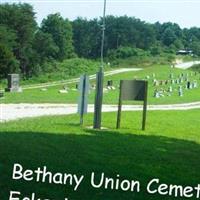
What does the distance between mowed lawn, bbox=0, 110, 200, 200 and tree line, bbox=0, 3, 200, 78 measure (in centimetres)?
5239

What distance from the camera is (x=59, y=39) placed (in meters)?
92.6

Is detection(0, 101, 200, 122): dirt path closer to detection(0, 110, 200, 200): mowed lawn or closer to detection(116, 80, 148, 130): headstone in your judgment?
detection(116, 80, 148, 130): headstone

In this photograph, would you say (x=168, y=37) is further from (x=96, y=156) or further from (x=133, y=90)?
(x=96, y=156)

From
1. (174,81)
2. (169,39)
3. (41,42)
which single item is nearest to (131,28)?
(169,39)

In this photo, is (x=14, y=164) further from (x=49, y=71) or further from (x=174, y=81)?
(x=49, y=71)

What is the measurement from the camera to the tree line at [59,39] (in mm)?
75625

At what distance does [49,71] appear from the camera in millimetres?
75125

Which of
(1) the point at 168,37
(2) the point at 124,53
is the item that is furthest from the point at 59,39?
(1) the point at 168,37

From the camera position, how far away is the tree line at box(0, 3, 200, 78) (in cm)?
7562

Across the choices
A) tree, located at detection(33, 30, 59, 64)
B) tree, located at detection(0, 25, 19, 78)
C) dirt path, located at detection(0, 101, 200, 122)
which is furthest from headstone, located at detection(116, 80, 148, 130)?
tree, located at detection(33, 30, 59, 64)

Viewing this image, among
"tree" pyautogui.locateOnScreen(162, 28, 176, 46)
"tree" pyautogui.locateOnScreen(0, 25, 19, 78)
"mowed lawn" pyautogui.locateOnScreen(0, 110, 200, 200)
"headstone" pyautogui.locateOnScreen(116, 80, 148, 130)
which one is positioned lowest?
"tree" pyautogui.locateOnScreen(0, 25, 19, 78)

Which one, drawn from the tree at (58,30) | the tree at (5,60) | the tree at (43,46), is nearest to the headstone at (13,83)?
the tree at (5,60)

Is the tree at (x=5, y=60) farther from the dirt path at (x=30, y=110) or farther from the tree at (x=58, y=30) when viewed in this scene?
the dirt path at (x=30, y=110)

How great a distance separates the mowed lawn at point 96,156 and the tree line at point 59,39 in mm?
52391
